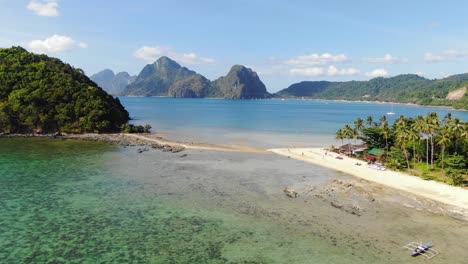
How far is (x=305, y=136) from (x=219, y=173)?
175 ft

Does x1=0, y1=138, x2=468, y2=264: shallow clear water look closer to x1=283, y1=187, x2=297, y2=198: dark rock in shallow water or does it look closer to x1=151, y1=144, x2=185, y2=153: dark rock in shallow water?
x1=283, y1=187, x2=297, y2=198: dark rock in shallow water

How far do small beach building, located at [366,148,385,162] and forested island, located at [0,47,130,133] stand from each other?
6697 centimetres

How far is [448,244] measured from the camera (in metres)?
31.3

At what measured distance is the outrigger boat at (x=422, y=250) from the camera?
29.0 metres

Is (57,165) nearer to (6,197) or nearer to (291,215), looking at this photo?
(6,197)

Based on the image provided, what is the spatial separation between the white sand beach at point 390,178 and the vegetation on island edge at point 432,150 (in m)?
2.79

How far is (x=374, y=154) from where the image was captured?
219ft

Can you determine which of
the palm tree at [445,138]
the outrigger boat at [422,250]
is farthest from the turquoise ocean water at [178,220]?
the palm tree at [445,138]

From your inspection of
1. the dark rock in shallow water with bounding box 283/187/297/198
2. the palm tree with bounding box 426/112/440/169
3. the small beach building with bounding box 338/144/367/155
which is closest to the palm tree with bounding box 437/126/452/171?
the palm tree with bounding box 426/112/440/169

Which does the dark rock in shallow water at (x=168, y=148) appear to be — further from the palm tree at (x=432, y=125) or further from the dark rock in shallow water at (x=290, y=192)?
the palm tree at (x=432, y=125)

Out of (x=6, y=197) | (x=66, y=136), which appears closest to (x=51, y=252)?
(x=6, y=197)

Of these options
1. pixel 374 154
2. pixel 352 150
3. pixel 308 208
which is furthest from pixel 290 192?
pixel 352 150

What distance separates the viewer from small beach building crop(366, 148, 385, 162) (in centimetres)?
6525

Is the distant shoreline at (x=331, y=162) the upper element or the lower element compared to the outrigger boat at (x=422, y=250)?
upper
